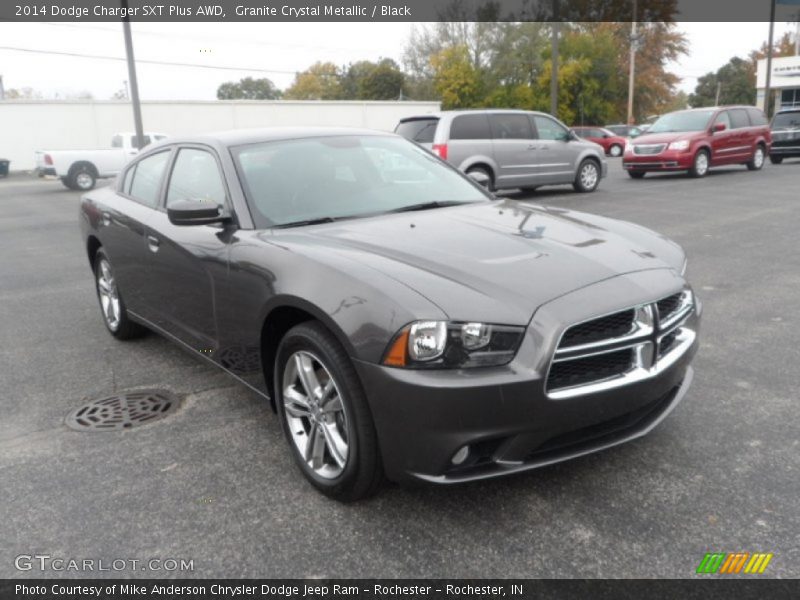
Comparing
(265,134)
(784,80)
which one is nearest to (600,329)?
(265,134)

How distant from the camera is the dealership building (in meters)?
45.9

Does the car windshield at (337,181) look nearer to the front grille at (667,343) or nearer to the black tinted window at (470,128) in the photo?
the front grille at (667,343)

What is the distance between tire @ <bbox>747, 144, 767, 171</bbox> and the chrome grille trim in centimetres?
1805

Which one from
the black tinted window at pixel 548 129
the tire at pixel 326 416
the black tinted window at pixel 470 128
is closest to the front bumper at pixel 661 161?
the black tinted window at pixel 548 129

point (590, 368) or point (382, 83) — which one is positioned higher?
point (382, 83)

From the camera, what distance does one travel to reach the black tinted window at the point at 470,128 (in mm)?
13109

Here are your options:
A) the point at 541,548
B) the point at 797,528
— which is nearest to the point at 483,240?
the point at 541,548

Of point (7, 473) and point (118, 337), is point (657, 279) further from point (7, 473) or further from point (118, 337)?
point (118, 337)

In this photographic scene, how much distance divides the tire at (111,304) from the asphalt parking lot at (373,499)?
0.96 feet

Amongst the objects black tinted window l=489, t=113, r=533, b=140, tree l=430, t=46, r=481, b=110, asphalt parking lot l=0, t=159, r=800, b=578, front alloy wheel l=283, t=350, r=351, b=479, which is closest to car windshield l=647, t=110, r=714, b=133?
black tinted window l=489, t=113, r=533, b=140

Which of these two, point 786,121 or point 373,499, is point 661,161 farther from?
point 373,499

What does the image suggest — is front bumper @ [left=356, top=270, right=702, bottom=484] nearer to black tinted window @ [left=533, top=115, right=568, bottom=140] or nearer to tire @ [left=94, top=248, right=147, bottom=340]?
tire @ [left=94, top=248, right=147, bottom=340]

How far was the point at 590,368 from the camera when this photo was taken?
263cm

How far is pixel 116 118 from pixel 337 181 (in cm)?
3479
